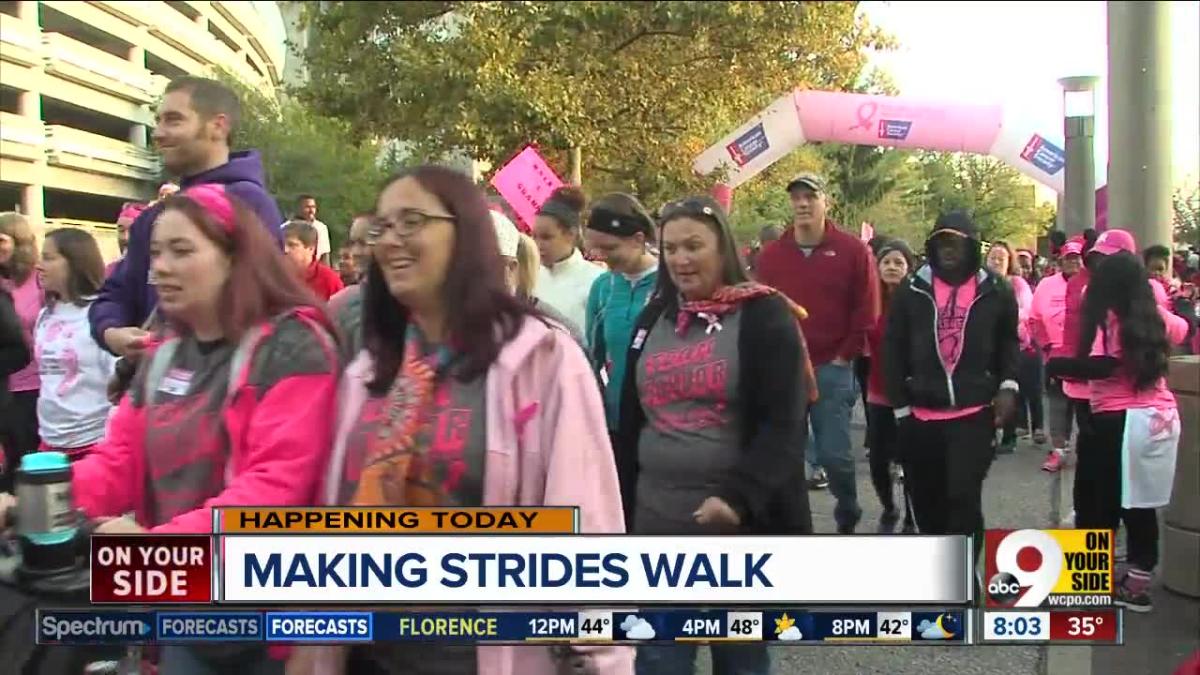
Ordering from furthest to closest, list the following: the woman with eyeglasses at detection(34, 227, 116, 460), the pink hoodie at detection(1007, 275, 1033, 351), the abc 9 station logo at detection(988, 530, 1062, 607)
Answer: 1. the woman with eyeglasses at detection(34, 227, 116, 460)
2. the pink hoodie at detection(1007, 275, 1033, 351)
3. the abc 9 station logo at detection(988, 530, 1062, 607)

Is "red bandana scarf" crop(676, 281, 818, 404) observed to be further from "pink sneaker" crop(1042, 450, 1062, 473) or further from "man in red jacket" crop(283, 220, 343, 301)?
"pink sneaker" crop(1042, 450, 1062, 473)

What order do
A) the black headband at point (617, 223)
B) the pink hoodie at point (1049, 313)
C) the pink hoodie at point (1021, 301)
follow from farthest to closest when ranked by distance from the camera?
the pink hoodie at point (1049, 313) < the black headband at point (617, 223) < the pink hoodie at point (1021, 301)

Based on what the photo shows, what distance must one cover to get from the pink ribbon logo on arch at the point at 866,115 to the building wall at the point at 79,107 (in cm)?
137

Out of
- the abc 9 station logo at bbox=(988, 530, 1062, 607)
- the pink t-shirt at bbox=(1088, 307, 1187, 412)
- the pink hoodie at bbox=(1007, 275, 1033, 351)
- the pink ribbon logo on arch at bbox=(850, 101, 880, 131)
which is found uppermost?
the pink ribbon logo on arch at bbox=(850, 101, 880, 131)

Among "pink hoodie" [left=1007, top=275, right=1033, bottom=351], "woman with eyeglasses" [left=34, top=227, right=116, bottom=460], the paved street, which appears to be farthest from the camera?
"woman with eyeglasses" [left=34, top=227, right=116, bottom=460]

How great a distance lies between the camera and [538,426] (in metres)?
1.71

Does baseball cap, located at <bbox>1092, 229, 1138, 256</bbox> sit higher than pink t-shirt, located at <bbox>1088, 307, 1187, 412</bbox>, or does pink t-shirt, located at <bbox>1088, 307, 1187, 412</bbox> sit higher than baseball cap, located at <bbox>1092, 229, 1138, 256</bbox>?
baseball cap, located at <bbox>1092, 229, 1138, 256</bbox>

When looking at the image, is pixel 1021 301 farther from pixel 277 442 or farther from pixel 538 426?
pixel 277 442

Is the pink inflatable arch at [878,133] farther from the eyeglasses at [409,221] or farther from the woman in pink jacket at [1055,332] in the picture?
the eyeglasses at [409,221]

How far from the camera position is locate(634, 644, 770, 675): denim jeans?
7.18 feet

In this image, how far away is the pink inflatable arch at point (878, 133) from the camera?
207 cm

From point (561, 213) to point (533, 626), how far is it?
1.96 meters

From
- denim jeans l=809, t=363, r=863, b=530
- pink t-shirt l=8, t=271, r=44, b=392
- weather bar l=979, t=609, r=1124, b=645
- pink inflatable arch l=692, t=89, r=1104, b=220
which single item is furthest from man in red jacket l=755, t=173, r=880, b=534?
pink t-shirt l=8, t=271, r=44, b=392

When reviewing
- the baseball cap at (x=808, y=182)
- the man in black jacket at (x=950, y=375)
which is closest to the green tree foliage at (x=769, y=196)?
the baseball cap at (x=808, y=182)
